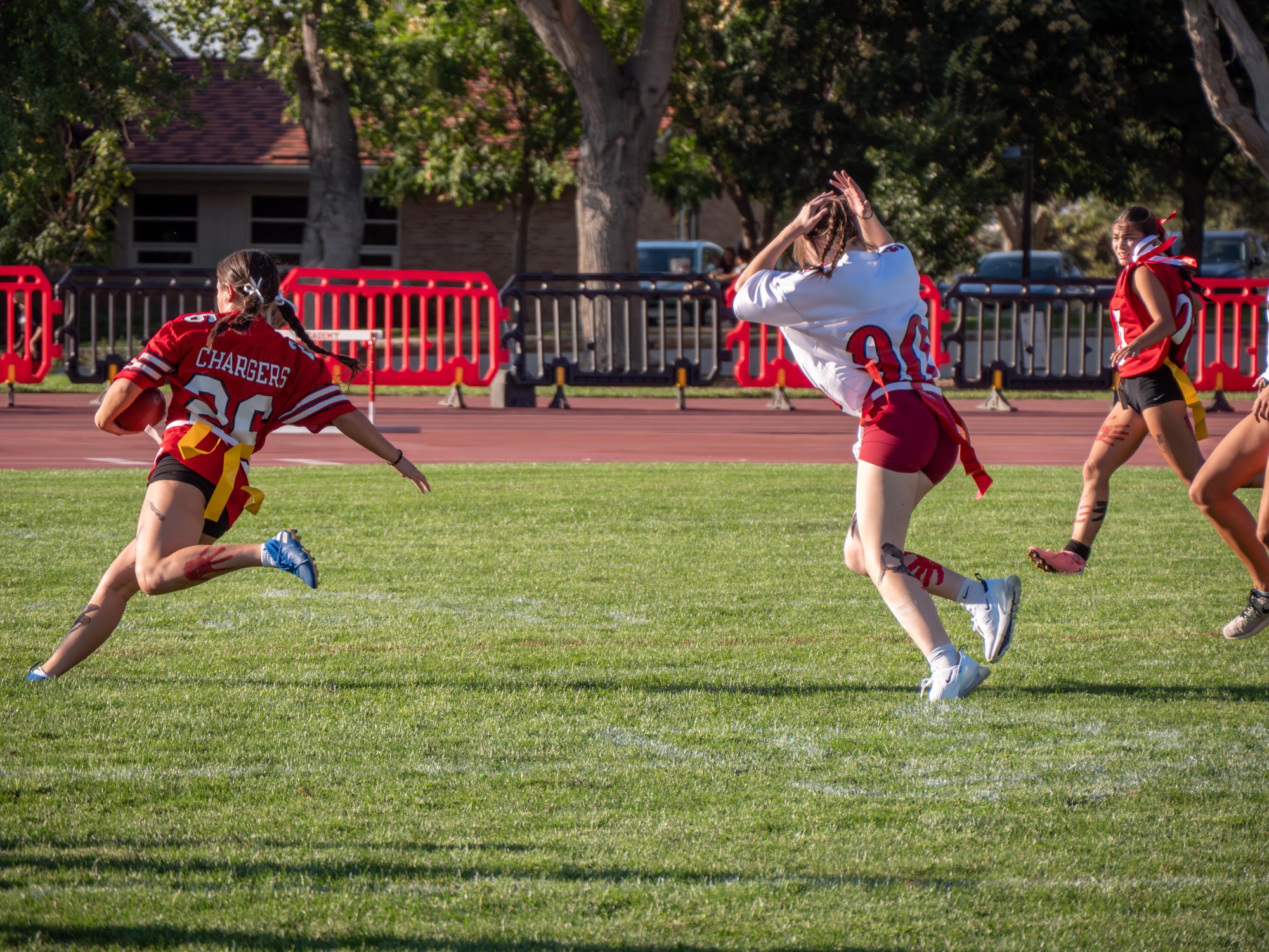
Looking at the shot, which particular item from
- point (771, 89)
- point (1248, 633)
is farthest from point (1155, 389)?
point (771, 89)

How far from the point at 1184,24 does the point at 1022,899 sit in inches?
1261

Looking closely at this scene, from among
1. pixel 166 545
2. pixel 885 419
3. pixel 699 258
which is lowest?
pixel 166 545

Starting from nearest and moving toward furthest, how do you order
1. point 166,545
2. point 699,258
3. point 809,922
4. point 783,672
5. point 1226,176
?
point 809,922
point 166,545
point 783,672
point 699,258
point 1226,176

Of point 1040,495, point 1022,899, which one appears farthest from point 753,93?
point 1022,899

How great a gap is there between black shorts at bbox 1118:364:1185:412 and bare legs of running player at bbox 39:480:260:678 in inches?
184

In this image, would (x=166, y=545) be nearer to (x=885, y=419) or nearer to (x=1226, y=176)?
(x=885, y=419)

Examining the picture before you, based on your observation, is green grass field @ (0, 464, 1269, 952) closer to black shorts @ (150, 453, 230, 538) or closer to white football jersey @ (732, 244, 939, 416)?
black shorts @ (150, 453, 230, 538)

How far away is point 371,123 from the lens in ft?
111

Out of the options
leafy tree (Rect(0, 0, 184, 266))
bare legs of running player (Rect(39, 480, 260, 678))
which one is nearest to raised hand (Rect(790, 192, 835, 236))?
bare legs of running player (Rect(39, 480, 260, 678))

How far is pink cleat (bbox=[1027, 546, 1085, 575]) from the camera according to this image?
7.79 metres

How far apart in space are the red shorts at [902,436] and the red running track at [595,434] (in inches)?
326

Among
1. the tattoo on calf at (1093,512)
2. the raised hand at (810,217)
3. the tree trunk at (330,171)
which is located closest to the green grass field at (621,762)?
the tattoo on calf at (1093,512)

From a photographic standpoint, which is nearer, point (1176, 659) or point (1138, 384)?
point (1176, 659)

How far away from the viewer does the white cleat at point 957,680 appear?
552 cm
